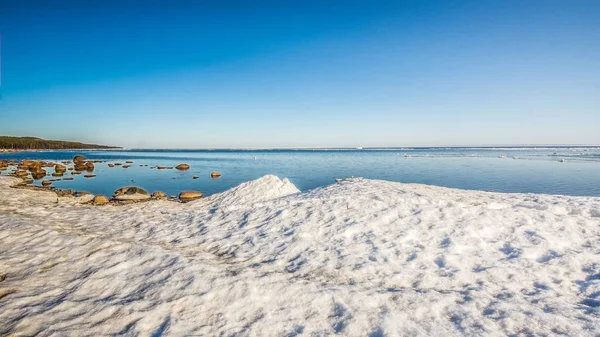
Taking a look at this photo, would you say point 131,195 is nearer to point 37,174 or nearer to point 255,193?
point 255,193

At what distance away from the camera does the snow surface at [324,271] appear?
14.8 feet

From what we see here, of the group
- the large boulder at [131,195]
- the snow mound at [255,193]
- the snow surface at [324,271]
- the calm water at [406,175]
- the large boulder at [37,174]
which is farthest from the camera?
the large boulder at [37,174]

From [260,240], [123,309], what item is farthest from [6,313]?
[260,240]

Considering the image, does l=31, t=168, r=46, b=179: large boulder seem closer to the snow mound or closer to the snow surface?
the snow surface

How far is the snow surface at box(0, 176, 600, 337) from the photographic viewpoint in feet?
14.8

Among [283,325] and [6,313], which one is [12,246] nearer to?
[6,313]

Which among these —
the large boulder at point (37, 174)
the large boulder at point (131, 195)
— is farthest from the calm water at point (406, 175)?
the large boulder at point (131, 195)

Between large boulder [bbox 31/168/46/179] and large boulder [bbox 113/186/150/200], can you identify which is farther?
large boulder [bbox 31/168/46/179]

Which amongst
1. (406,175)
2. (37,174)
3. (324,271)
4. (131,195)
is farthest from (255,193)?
(37,174)

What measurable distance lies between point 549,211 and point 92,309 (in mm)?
12740

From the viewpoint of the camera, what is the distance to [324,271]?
6.49 metres

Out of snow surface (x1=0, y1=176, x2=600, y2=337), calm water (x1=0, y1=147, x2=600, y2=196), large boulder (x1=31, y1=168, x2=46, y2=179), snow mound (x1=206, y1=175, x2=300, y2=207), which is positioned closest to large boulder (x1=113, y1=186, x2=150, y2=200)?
calm water (x1=0, y1=147, x2=600, y2=196)

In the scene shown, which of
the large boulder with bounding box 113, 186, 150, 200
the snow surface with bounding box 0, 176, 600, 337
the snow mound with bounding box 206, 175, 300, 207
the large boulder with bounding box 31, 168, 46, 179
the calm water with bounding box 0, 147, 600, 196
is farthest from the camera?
the large boulder with bounding box 31, 168, 46, 179

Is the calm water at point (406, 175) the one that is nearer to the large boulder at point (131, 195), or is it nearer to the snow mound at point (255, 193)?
the large boulder at point (131, 195)
